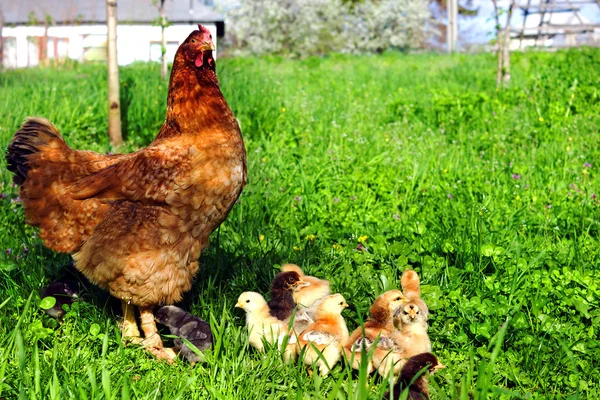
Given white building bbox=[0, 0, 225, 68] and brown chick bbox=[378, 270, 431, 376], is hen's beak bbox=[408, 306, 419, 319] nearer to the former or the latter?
brown chick bbox=[378, 270, 431, 376]

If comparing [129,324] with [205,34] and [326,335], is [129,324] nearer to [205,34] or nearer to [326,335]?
[326,335]

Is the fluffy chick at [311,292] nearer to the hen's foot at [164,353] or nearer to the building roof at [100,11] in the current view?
the hen's foot at [164,353]

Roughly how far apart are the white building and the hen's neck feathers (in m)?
21.8

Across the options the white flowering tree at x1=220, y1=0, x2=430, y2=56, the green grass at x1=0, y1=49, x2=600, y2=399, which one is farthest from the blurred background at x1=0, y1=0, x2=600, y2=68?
the green grass at x1=0, y1=49, x2=600, y2=399

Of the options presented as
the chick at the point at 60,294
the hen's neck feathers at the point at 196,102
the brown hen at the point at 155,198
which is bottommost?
the chick at the point at 60,294

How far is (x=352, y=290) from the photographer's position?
3.66 metres

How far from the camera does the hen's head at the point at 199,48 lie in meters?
3.30

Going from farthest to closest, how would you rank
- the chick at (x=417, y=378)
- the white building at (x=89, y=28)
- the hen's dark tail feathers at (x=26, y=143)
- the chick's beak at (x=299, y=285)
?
the white building at (x=89, y=28), the hen's dark tail feathers at (x=26, y=143), the chick's beak at (x=299, y=285), the chick at (x=417, y=378)

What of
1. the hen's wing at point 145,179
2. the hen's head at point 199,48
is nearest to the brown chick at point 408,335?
the hen's wing at point 145,179

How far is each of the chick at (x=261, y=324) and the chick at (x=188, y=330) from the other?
22 cm

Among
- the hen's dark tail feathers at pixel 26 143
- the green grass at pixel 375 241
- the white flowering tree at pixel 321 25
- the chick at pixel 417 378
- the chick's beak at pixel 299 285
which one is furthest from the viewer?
the white flowering tree at pixel 321 25

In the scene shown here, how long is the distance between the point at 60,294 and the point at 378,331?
183cm

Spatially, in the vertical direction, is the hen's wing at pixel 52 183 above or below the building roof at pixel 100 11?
below

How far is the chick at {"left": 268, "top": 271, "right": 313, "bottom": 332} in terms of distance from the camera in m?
3.38
